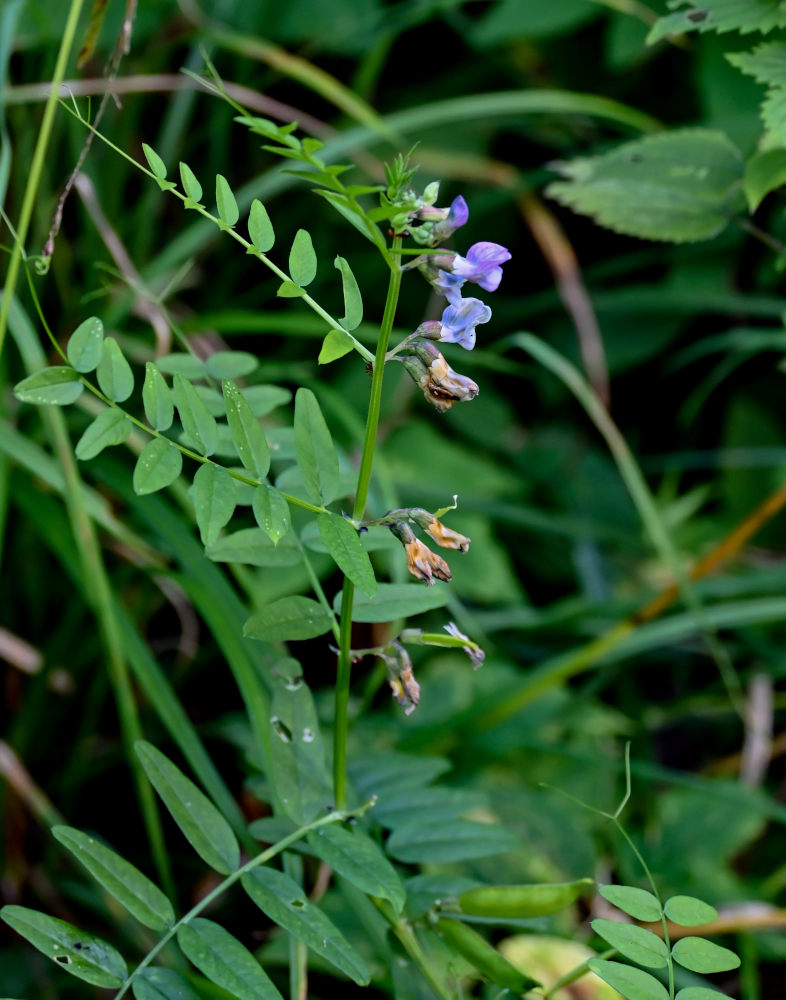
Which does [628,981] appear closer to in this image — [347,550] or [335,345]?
[347,550]

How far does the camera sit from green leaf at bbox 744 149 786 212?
0.85 meters

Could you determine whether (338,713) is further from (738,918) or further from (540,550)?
(540,550)

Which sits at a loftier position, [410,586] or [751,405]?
[410,586]

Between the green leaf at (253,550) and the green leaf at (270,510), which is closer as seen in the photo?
the green leaf at (270,510)

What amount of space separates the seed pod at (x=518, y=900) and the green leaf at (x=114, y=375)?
0.46 m

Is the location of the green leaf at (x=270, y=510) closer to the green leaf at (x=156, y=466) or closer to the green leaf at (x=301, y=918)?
the green leaf at (x=156, y=466)

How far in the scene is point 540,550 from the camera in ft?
5.74

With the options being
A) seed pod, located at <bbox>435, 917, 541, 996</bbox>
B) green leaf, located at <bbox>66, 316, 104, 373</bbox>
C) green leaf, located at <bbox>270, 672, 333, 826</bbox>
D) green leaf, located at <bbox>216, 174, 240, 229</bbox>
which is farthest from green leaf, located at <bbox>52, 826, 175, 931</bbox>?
green leaf, located at <bbox>216, 174, 240, 229</bbox>

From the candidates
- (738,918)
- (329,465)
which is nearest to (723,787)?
(738,918)

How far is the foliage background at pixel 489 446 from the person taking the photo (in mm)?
1238

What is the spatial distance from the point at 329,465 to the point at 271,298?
112 cm

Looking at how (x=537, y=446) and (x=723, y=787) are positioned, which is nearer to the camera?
(x=723, y=787)

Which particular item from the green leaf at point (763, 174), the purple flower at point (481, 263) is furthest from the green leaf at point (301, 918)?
the green leaf at point (763, 174)

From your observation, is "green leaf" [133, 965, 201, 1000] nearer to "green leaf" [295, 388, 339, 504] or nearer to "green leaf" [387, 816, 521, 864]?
"green leaf" [387, 816, 521, 864]
